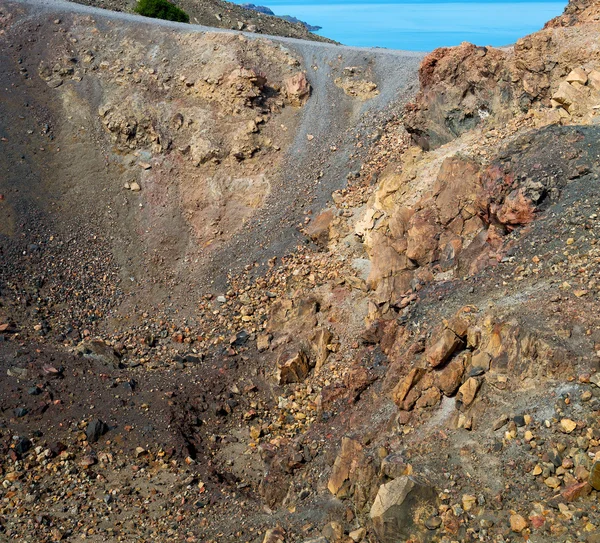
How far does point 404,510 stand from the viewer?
12891 mm

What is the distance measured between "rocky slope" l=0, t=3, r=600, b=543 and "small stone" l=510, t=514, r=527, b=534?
39 mm

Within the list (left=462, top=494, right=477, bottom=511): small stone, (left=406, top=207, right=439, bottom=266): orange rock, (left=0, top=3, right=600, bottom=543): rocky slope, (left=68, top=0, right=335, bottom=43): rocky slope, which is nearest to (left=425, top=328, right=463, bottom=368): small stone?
(left=0, top=3, right=600, bottom=543): rocky slope

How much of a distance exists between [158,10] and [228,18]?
580 centimetres

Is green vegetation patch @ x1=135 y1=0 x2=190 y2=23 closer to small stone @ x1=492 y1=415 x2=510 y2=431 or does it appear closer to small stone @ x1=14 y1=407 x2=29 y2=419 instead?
small stone @ x1=14 y1=407 x2=29 y2=419

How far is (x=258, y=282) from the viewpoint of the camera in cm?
2530

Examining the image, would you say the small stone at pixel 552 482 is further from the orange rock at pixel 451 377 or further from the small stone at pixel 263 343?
the small stone at pixel 263 343

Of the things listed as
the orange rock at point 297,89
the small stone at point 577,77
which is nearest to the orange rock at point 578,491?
the small stone at point 577,77

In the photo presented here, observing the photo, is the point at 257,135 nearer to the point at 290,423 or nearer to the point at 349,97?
the point at 349,97

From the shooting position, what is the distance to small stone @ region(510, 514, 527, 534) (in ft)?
38.4

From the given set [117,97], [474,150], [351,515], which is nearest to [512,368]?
[351,515]

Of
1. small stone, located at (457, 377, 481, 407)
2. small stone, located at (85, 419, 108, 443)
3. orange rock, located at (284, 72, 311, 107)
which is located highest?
orange rock, located at (284, 72, 311, 107)

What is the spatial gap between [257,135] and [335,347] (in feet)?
42.1

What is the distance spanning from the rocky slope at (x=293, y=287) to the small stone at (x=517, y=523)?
0.04 metres

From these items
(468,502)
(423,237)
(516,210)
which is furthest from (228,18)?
(468,502)
